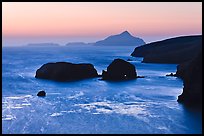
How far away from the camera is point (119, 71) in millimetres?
46000

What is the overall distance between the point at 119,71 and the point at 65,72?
8.09 meters

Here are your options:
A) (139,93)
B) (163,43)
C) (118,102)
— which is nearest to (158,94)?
(139,93)

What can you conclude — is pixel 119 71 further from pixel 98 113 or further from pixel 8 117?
pixel 8 117

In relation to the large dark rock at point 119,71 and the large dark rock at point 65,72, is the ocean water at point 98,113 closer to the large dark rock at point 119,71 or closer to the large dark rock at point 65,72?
the large dark rock at point 65,72

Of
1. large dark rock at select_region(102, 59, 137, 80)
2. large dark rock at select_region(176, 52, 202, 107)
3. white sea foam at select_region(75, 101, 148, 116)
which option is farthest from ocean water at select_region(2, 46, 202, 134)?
large dark rock at select_region(102, 59, 137, 80)

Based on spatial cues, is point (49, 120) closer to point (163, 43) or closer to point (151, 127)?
point (151, 127)

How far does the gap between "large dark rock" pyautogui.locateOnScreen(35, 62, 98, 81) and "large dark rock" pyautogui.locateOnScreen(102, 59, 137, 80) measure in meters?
3.06

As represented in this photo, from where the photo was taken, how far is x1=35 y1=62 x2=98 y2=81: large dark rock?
44.6 meters

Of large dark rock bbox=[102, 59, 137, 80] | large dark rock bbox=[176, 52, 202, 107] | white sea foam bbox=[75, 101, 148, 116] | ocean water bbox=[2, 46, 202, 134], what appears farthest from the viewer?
large dark rock bbox=[102, 59, 137, 80]

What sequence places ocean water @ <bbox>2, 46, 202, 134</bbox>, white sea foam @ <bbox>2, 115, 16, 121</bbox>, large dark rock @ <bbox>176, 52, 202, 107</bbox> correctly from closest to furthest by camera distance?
ocean water @ <bbox>2, 46, 202, 134</bbox> → white sea foam @ <bbox>2, 115, 16, 121</bbox> → large dark rock @ <bbox>176, 52, 202, 107</bbox>

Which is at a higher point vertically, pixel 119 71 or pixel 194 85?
pixel 119 71

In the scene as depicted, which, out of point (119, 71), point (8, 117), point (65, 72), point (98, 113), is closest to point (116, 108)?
point (98, 113)

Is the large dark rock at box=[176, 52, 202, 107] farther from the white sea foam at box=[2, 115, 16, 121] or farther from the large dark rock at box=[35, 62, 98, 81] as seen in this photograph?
the large dark rock at box=[35, 62, 98, 81]

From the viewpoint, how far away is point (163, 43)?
110 m
